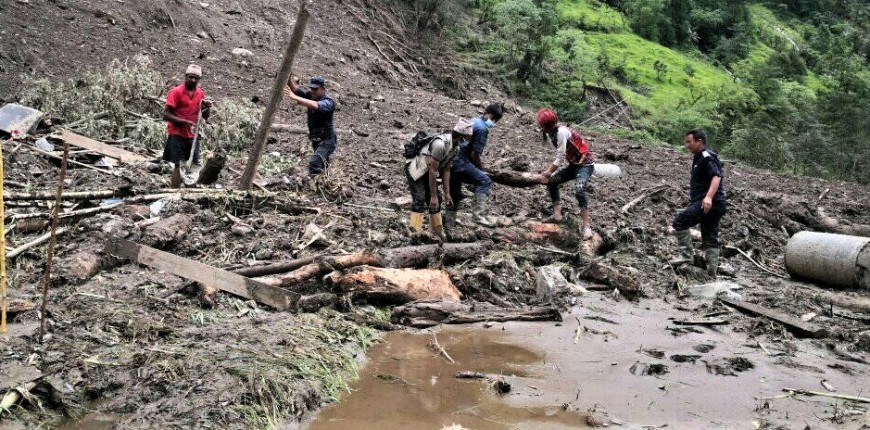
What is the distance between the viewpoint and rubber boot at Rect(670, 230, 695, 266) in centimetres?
778

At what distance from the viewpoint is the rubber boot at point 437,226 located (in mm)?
7340

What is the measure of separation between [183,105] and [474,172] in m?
3.56

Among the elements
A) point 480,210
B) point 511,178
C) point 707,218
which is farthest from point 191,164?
point 707,218

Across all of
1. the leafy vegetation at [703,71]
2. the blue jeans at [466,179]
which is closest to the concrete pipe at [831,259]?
the blue jeans at [466,179]

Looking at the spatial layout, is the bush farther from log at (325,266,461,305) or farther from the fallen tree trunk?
log at (325,266,461,305)

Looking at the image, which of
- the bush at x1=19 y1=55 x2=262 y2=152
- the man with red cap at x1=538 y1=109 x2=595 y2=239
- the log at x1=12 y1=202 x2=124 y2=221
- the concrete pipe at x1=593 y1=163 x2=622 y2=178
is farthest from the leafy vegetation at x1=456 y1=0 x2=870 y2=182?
the log at x1=12 y1=202 x2=124 y2=221

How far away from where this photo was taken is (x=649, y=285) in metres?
7.30

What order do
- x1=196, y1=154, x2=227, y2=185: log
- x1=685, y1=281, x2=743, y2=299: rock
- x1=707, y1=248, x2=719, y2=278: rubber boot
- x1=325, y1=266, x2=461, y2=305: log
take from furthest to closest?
x1=196, y1=154, x2=227, y2=185: log < x1=707, y1=248, x2=719, y2=278: rubber boot < x1=685, y1=281, x2=743, y2=299: rock < x1=325, y1=266, x2=461, y2=305: log

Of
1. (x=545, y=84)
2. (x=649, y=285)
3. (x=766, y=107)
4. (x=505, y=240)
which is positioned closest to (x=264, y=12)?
(x=545, y=84)

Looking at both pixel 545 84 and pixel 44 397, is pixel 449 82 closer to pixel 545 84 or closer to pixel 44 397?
pixel 545 84

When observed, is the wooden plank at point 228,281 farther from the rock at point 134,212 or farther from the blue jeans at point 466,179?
the blue jeans at point 466,179

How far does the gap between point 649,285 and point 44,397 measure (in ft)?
18.9

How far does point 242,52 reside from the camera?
1588cm

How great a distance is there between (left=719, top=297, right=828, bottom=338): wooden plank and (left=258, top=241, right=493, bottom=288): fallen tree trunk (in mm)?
2580
